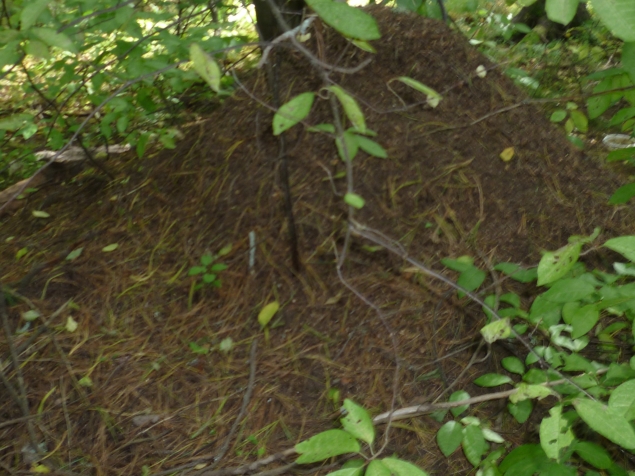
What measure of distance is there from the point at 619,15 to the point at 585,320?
0.86 meters

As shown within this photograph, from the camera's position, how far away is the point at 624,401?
125 centimetres

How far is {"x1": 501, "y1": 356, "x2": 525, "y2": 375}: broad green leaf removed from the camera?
68.5 inches

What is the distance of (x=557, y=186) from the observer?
2297 millimetres

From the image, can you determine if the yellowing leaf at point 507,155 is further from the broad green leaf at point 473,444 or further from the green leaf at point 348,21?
the green leaf at point 348,21

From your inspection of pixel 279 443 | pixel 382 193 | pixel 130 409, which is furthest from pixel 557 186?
pixel 130 409

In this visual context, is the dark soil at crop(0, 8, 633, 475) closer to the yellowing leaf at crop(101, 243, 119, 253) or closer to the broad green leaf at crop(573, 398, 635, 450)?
the yellowing leaf at crop(101, 243, 119, 253)

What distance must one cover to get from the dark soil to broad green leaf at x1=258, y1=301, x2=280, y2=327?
23mm

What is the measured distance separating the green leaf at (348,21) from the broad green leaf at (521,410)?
123 centimetres

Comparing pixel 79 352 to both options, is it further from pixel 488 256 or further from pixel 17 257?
pixel 488 256

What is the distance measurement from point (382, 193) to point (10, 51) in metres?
→ 1.28

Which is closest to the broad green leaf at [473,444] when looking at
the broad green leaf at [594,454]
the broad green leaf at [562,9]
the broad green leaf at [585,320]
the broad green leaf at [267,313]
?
the broad green leaf at [594,454]

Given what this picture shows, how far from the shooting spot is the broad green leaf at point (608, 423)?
3.88 feet

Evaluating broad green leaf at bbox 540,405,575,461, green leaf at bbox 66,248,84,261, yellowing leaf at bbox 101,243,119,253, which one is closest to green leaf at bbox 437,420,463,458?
broad green leaf at bbox 540,405,575,461

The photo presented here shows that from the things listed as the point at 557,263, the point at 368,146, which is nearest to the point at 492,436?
the point at 557,263
